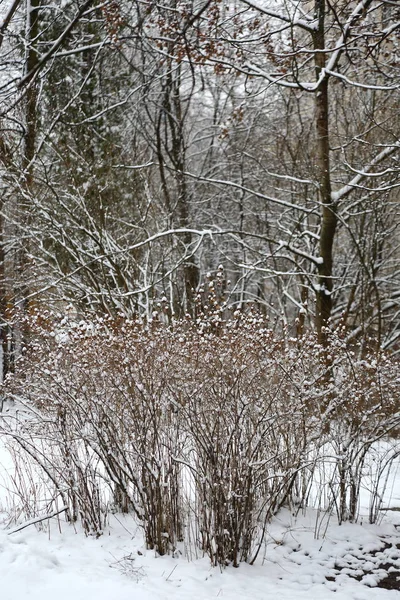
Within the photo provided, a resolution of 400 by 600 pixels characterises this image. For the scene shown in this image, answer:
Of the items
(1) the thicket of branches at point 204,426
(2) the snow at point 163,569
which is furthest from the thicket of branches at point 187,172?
(2) the snow at point 163,569

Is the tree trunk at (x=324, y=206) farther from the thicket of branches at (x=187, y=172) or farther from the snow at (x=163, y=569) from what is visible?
the snow at (x=163, y=569)

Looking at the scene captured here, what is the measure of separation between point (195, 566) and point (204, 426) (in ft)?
3.57

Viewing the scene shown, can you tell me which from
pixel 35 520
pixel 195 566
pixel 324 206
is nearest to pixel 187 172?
pixel 324 206

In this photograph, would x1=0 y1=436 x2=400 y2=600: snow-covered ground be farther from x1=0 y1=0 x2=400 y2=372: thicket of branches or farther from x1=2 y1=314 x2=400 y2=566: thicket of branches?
x1=0 y1=0 x2=400 y2=372: thicket of branches

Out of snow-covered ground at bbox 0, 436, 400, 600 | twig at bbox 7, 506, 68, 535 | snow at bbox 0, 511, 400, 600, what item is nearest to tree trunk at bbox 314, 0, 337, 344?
snow-covered ground at bbox 0, 436, 400, 600

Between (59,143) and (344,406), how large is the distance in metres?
9.12

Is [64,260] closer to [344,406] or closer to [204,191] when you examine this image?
[204,191]

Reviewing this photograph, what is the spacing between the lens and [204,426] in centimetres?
493

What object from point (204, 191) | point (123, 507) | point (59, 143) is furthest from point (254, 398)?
point (204, 191)

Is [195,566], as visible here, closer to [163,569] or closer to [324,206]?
[163,569]

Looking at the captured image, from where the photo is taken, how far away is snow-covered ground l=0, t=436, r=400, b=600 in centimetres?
409

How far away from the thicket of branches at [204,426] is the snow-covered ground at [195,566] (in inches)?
6.1

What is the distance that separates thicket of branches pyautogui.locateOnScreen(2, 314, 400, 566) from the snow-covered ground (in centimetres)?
16

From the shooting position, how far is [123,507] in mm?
5480
